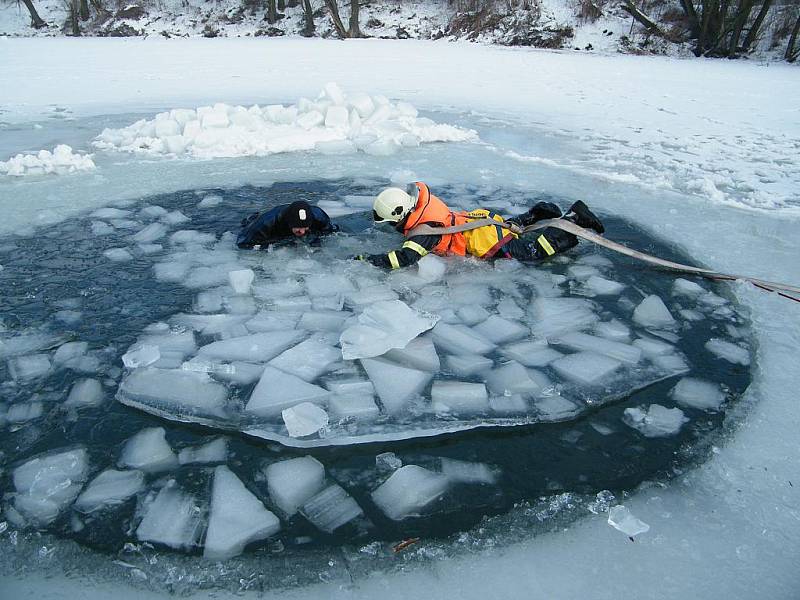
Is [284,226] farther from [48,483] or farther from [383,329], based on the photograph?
[48,483]

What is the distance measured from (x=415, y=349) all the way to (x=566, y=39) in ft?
54.1

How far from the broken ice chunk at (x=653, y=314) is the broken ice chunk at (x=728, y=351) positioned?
0.20 metres

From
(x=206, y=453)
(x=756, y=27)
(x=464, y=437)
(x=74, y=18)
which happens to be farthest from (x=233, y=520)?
(x=74, y=18)

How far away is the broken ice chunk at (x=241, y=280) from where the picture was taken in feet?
9.31

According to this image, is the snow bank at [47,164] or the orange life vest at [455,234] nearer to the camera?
the orange life vest at [455,234]

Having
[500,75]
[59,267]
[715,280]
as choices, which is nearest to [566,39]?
[500,75]

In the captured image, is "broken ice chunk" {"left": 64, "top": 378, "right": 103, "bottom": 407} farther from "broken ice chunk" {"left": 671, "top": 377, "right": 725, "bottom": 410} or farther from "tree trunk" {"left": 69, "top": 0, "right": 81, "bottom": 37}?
"tree trunk" {"left": 69, "top": 0, "right": 81, "bottom": 37}

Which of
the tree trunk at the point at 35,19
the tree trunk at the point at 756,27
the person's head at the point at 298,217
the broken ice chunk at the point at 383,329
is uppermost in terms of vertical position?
the tree trunk at the point at 756,27

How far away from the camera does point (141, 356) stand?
226cm

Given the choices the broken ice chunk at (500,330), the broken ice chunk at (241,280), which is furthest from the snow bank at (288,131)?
the broken ice chunk at (500,330)

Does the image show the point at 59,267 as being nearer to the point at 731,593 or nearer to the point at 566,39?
the point at 731,593

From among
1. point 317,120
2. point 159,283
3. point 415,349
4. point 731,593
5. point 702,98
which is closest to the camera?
point 731,593

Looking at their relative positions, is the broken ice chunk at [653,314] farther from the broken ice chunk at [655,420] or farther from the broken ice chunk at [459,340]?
the broken ice chunk at [459,340]

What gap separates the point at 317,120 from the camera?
5.64 metres
